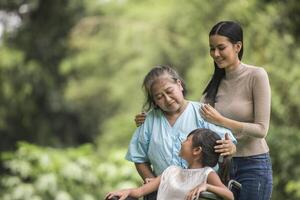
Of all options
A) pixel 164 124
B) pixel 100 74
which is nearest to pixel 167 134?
pixel 164 124

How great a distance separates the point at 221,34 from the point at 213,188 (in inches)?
28.5

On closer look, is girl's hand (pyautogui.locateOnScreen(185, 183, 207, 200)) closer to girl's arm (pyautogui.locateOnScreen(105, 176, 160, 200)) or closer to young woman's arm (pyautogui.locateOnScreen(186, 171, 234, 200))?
young woman's arm (pyautogui.locateOnScreen(186, 171, 234, 200))

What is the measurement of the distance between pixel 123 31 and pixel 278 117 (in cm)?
812

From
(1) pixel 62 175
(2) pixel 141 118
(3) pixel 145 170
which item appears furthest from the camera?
(1) pixel 62 175

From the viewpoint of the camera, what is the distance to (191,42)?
1678 centimetres

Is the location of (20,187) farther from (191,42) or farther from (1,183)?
(191,42)

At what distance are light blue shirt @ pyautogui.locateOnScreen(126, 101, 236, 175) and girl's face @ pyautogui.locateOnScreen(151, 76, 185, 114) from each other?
8cm

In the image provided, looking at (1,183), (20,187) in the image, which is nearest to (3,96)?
(1,183)

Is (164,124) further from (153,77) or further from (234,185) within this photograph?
(234,185)

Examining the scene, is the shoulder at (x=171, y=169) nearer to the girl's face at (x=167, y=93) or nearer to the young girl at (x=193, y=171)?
the young girl at (x=193, y=171)

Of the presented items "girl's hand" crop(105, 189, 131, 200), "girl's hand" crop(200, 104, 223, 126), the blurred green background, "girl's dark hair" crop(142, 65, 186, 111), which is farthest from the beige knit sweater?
the blurred green background

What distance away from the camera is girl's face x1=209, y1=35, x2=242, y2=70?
3.42m

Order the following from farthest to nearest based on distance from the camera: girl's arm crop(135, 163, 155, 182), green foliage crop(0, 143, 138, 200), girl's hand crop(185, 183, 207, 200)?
green foliage crop(0, 143, 138, 200), girl's arm crop(135, 163, 155, 182), girl's hand crop(185, 183, 207, 200)

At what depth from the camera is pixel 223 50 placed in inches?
135
